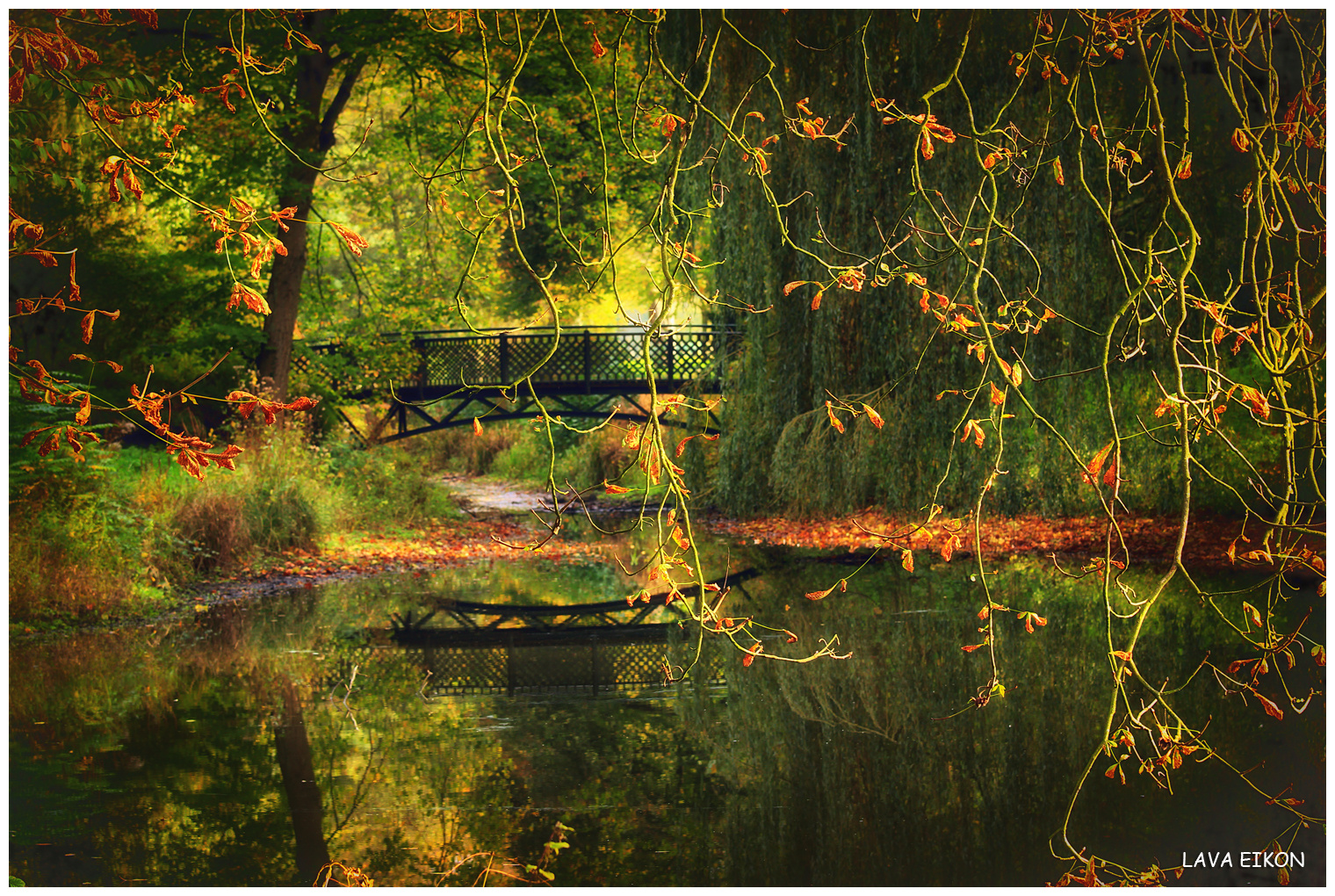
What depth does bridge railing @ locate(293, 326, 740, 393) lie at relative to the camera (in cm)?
1027

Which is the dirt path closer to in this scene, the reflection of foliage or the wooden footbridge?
the wooden footbridge

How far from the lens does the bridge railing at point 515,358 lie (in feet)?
33.7

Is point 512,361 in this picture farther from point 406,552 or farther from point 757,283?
point 757,283

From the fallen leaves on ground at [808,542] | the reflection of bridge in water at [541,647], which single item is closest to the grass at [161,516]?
the fallen leaves on ground at [808,542]

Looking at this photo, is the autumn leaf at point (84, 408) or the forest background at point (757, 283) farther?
the forest background at point (757, 283)

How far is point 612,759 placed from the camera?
3.69 metres

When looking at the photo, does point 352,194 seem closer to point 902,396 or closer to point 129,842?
point 902,396

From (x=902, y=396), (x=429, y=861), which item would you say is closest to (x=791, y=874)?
(x=429, y=861)

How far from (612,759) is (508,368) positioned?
9.62 meters

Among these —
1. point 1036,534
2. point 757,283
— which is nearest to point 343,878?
point 757,283

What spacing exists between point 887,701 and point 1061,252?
3.17 metres

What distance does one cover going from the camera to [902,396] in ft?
21.8

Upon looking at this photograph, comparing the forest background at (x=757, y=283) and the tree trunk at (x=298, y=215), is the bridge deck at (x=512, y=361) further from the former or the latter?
the tree trunk at (x=298, y=215)

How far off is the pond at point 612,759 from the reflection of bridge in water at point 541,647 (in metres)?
0.03
